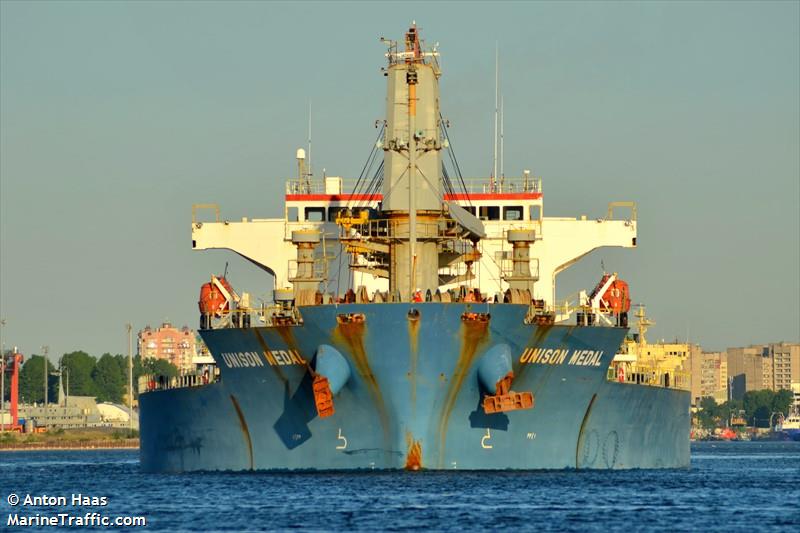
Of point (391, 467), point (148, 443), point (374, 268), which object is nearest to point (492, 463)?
point (391, 467)

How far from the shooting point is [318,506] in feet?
143

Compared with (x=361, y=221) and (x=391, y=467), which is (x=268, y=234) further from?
(x=391, y=467)

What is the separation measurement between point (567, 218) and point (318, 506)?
21.8 meters

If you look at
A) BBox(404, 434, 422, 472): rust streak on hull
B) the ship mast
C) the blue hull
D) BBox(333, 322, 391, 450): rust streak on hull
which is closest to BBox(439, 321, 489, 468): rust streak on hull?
the blue hull

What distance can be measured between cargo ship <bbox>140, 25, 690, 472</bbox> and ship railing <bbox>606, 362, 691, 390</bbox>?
1914 millimetres

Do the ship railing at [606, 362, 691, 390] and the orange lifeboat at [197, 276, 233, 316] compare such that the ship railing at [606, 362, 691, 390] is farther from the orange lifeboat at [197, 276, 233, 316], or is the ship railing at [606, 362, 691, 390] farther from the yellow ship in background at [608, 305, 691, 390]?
the orange lifeboat at [197, 276, 233, 316]

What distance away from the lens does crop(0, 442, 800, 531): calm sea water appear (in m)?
40.5

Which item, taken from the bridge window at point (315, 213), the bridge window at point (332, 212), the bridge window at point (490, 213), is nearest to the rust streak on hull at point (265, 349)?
the bridge window at point (332, 212)

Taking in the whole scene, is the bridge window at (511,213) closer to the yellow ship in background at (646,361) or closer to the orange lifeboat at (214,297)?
the yellow ship in background at (646,361)

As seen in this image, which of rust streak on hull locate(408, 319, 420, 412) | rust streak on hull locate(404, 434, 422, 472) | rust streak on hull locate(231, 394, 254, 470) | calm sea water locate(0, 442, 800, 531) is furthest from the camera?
rust streak on hull locate(231, 394, 254, 470)

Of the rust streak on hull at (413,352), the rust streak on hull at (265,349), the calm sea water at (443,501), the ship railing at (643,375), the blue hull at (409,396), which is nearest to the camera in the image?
the calm sea water at (443,501)

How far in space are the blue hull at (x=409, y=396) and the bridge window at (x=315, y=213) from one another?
28.5 feet

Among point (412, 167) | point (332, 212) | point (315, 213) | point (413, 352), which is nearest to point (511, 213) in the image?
point (332, 212)

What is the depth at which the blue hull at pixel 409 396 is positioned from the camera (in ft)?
165
